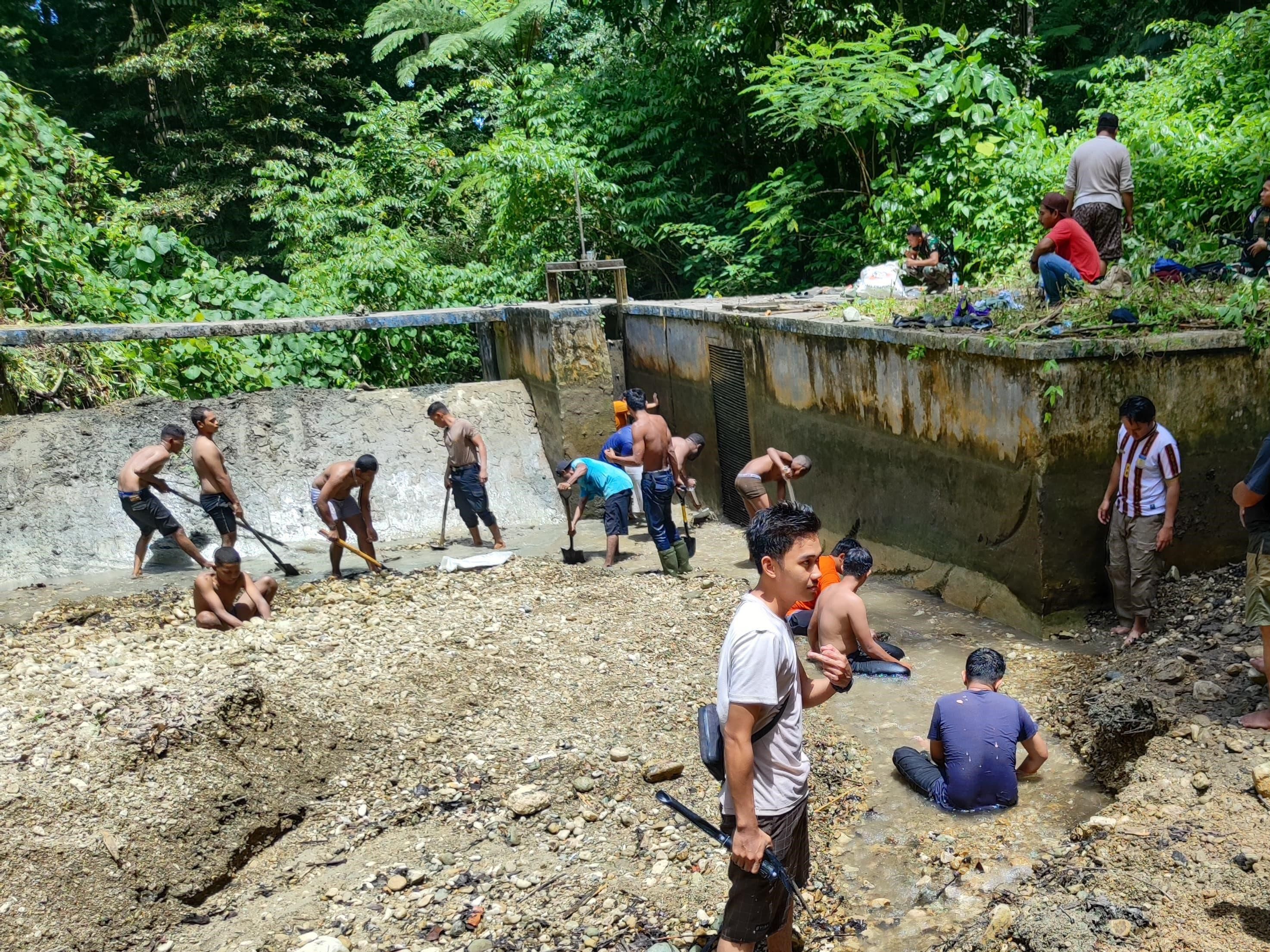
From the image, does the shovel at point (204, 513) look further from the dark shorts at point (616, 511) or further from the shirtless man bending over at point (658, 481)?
the shirtless man bending over at point (658, 481)

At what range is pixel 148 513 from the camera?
10367mm

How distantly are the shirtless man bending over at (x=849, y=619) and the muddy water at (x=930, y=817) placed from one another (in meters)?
0.18

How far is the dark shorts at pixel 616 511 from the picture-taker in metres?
9.65

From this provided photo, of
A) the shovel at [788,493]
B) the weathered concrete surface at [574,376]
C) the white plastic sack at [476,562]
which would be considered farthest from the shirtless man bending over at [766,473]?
the weathered concrete surface at [574,376]

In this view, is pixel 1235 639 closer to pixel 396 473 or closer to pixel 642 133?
pixel 396 473

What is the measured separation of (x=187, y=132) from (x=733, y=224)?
1280 centimetres

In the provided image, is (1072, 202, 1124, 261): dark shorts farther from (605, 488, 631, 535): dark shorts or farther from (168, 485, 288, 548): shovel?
(168, 485, 288, 548): shovel

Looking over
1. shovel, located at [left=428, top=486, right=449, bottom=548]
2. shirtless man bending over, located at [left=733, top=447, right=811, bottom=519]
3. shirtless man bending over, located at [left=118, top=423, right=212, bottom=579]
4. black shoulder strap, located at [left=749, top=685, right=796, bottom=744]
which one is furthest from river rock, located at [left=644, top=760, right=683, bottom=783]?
shirtless man bending over, located at [left=118, top=423, right=212, bottom=579]

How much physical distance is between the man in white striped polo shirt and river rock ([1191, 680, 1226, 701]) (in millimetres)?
1147

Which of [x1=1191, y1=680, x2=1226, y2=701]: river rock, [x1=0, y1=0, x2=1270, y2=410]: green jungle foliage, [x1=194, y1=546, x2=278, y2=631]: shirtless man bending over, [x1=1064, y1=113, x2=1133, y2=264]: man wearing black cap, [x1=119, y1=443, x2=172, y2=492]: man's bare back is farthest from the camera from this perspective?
[x1=0, y1=0, x2=1270, y2=410]: green jungle foliage

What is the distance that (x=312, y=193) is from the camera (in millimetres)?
18875

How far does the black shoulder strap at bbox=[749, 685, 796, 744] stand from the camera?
3279 millimetres

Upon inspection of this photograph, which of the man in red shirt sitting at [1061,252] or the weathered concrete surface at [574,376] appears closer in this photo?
the man in red shirt sitting at [1061,252]

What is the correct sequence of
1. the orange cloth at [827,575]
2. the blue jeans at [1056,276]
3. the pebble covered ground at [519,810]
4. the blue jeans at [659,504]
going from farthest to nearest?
the blue jeans at [659,504] < the blue jeans at [1056,276] < the orange cloth at [827,575] < the pebble covered ground at [519,810]
